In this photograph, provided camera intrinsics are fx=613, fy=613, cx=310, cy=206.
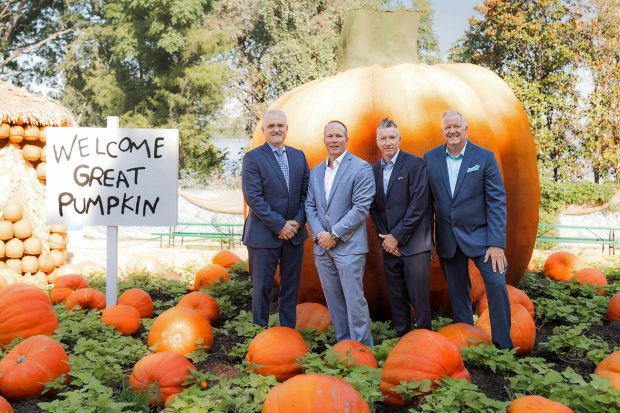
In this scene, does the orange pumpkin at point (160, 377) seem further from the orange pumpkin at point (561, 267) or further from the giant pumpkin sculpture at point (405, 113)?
the orange pumpkin at point (561, 267)

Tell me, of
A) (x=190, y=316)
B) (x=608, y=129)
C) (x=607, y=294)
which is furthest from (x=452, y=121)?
(x=608, y=129)

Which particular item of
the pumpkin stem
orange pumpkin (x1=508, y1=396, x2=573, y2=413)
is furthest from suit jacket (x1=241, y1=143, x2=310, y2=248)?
orange pumpkin (x1=508, y1=396, x2=573, y2=413)

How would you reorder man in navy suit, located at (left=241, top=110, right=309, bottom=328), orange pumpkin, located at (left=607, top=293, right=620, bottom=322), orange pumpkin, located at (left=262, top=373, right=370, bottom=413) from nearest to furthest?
orange pumpkin, located at (left=262, top=373, right=370, bottom=413)
man in navy suit, located at (left=241, top=110, right=309, bottom=328)
orange pumpkin, located at (left=607, top=293, right=620, bottom=322)

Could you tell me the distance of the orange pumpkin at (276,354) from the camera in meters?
3.31

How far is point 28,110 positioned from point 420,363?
22.0 feet

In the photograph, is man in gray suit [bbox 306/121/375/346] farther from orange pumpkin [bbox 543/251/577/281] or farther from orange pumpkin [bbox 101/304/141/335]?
orange pumpkin [bbox 543/251/577/281]

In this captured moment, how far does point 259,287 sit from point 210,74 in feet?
66.7

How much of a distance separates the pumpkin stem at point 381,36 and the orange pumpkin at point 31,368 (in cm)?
324

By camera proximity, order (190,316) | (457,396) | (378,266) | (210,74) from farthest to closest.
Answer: (210,74) → (378,266) → (190,316) → (457,396)

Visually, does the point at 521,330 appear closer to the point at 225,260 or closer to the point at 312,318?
the point at 312,318

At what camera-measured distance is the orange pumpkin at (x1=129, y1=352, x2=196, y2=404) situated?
120 inches

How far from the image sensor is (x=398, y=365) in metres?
2.96

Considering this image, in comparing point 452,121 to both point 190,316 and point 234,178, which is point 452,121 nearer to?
point 190,316

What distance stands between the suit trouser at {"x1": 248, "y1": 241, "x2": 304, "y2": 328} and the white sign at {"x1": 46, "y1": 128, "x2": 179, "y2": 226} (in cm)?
131
